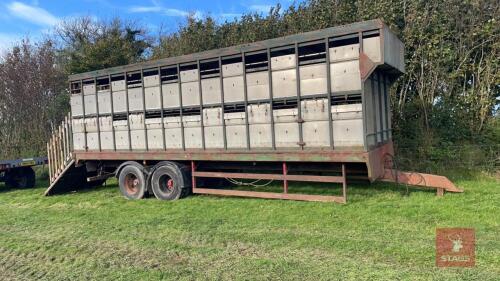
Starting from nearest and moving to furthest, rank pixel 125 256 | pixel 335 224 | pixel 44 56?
pixel 125 256, pixel 335 224, pixel 44 56

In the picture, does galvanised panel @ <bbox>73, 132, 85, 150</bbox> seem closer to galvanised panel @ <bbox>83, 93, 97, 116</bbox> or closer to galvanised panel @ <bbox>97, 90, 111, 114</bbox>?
galvanised panel @ <bbox>83, 93, 97, 116</bbox>

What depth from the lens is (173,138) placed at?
31.5 ft

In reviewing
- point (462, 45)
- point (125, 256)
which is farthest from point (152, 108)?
point (462, 45)

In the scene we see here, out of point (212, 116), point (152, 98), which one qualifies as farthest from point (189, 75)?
point (152, 98)

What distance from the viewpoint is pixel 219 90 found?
8773 mm

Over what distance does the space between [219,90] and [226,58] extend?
680mm

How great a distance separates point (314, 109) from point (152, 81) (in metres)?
4.18

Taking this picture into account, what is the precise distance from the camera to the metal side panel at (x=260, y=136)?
820 centimetres

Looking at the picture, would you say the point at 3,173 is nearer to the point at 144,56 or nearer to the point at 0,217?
the point at 0,217

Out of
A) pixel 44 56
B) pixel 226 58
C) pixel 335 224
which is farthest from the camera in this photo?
pixel 44 56

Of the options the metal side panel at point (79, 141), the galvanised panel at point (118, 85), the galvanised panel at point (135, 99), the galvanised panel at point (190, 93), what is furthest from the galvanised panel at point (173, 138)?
the metal side panel at point (79, 141)

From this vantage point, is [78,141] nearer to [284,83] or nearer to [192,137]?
[192,137]

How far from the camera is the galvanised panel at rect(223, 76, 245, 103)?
8469 mm

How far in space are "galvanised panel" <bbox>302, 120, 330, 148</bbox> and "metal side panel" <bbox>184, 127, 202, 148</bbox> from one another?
257 cm
